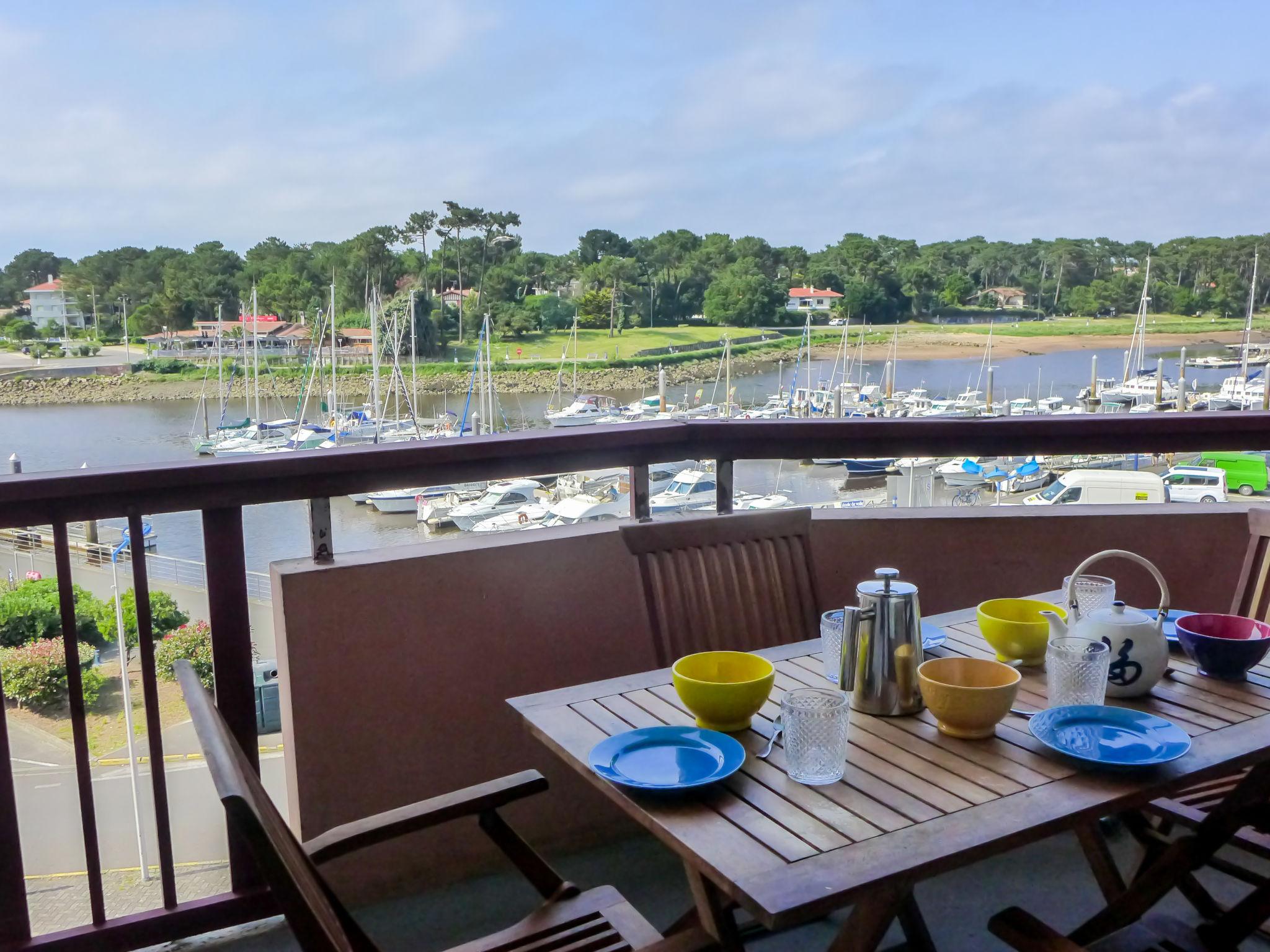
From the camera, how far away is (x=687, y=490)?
6.82 meters

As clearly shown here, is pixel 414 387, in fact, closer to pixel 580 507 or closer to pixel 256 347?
pixel 256 347

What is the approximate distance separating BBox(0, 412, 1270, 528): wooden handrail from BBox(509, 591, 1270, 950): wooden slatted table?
0.73 metres

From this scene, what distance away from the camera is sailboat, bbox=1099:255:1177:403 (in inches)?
255

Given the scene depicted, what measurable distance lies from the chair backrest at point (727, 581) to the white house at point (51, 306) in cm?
725

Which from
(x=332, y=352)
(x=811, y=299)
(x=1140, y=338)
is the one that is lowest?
(x=332, y=352)

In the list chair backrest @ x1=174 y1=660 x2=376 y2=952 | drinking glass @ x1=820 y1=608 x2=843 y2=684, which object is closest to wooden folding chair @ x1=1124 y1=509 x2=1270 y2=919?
drinking glass @ x1=820 y1=608 x2=843 y2=684

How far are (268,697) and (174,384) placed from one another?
12.8 meters

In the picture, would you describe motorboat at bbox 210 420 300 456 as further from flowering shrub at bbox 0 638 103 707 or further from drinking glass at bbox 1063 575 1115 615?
drinking glass at bbox 1063 575 1115 615

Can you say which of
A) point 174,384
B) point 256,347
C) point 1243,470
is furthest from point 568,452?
point 174,384

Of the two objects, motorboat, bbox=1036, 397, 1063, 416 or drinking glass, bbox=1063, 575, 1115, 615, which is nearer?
drinking glass, bbox=1063, 575, 1115, 615

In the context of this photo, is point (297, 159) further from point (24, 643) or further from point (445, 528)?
point (24, 643)

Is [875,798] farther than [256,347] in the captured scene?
No

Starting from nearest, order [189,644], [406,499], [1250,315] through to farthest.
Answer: [189,644] < [1250,315] < [406,499]

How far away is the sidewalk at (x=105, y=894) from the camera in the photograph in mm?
2674
